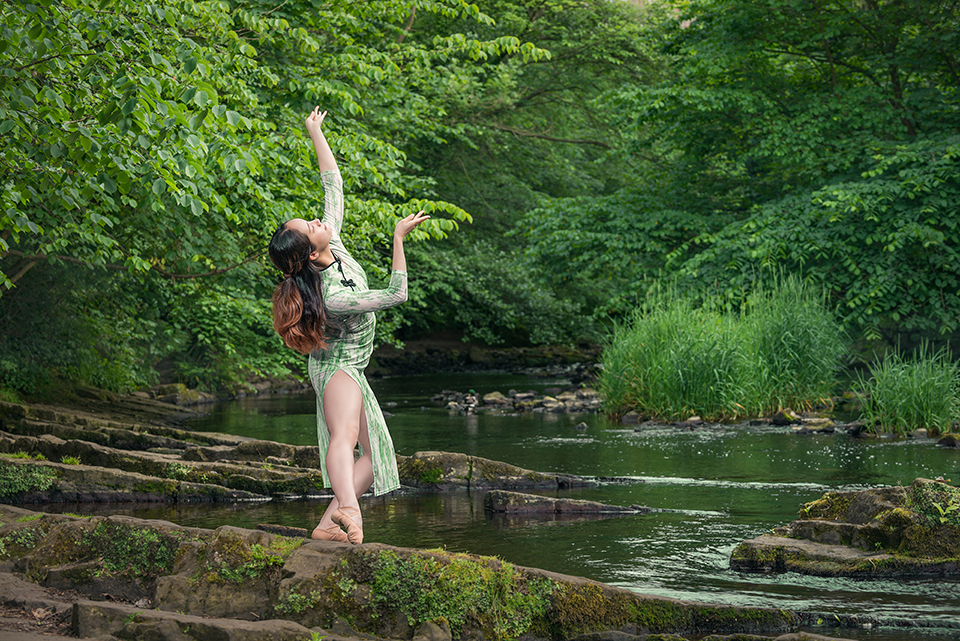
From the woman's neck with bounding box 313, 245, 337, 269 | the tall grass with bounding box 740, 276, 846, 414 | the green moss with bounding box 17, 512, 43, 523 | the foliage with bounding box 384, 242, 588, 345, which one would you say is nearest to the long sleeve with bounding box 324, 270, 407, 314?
the woman's neck with bounding box 313, 245, 337, 269

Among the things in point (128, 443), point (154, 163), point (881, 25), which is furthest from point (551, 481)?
point (881, 25)

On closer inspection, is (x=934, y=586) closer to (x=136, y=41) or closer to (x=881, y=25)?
(x=136, y=41)

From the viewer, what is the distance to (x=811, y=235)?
20000mm

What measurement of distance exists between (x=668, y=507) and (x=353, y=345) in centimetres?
420

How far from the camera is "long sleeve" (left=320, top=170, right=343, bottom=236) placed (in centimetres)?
578

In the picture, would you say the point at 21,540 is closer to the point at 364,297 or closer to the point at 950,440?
the point at 364,297

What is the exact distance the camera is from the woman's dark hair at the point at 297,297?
5.18 meters

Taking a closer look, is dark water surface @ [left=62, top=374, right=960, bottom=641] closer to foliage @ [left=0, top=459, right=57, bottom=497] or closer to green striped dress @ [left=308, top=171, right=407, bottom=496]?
foliage @ [left=0, top=459, right=57, bottom=497]

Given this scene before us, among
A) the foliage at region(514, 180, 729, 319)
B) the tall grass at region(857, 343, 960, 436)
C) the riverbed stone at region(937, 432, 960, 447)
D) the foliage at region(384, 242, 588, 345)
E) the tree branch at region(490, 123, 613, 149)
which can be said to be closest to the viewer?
the riverbed stone at region(937, 432, 960, 447)

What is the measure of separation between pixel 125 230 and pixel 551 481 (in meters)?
6.06

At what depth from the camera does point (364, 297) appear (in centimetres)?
518

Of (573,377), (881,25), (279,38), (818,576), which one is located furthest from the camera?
(573,377)

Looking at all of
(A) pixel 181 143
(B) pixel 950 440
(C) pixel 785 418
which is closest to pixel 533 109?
(C) pixel 785 418

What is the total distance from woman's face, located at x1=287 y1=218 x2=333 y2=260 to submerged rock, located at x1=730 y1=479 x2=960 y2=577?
3241 mm
